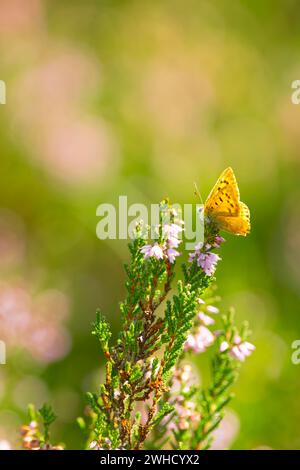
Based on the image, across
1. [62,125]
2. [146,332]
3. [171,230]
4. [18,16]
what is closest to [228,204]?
[171,230]

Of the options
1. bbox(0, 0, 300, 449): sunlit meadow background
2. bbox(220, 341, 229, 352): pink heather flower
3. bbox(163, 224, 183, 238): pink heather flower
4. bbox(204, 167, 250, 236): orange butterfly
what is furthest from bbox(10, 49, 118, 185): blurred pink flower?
bbox(163, 224, 183, 238): pink heather flower

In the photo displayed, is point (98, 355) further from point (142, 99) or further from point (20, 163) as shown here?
point (142, 99)

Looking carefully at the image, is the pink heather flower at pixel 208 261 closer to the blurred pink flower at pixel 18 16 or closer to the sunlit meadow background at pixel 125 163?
the sunlit meadow background at pixel 125 163

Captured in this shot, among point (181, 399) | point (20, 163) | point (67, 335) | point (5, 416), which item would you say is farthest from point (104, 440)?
point (20, 163)

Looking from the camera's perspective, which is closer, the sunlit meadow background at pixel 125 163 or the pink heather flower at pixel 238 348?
the pink heather flower at pixel 238 348

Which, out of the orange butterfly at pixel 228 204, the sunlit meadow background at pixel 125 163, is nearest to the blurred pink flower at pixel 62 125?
the sunlit meadow background at pixel 125 163

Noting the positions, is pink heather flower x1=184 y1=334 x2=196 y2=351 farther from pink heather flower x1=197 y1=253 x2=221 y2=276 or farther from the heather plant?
pink heather flower x1=197 y1=253 x2=221 y2=276
